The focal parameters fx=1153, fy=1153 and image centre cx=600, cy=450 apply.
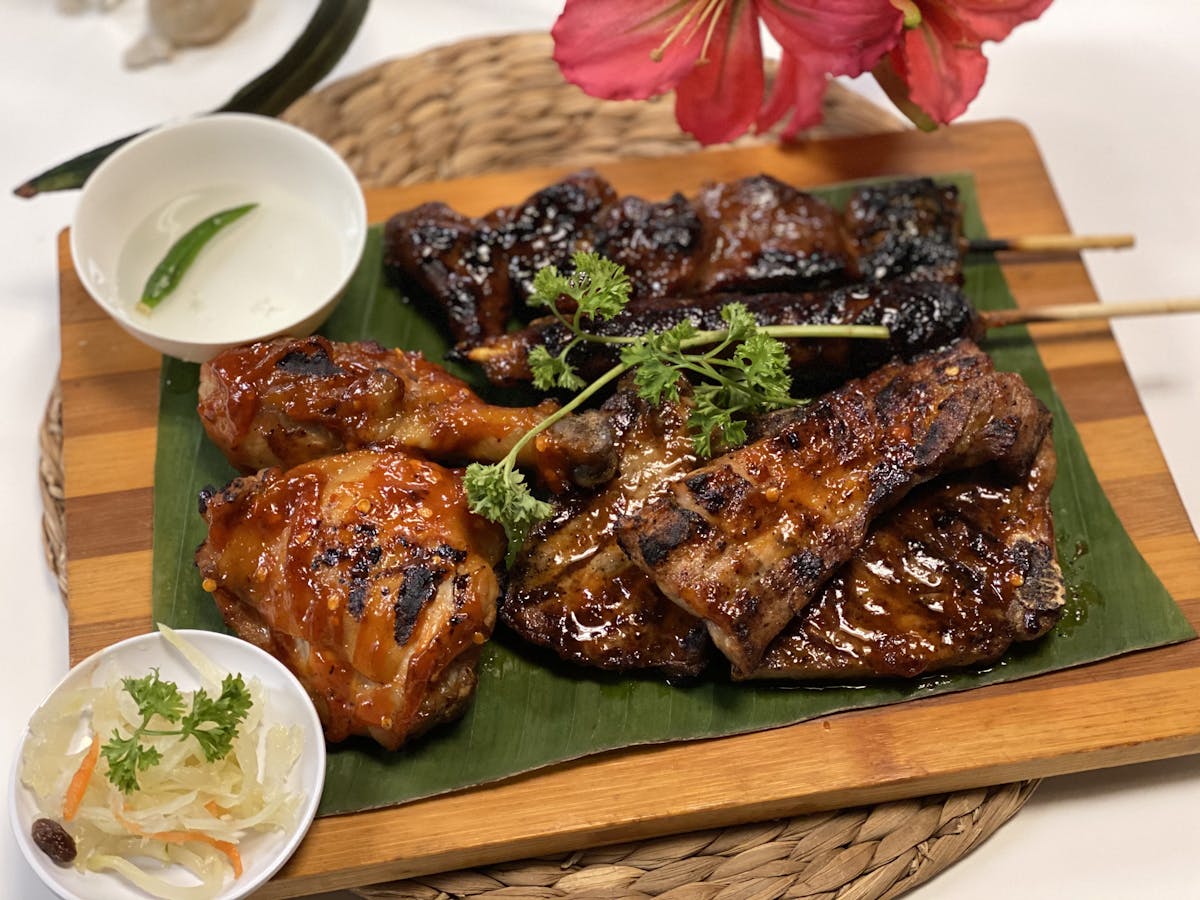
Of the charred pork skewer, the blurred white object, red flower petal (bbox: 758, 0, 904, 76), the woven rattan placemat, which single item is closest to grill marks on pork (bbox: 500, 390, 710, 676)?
the woven rattan placemat

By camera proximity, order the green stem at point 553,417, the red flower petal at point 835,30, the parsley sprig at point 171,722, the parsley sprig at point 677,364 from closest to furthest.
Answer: the parsley sprig at point 171,722
the green stem at point 553,417
the parsley sprig at point 677,364
the red flower petal at point 835,30

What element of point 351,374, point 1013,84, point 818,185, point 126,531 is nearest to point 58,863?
point 126,531

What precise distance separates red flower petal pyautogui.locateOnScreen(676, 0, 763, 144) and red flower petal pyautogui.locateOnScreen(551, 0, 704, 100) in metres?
0.15

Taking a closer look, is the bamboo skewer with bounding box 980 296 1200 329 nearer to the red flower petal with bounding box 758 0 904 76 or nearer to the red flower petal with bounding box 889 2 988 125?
the red flower petal with bounding box 889 2 988 125

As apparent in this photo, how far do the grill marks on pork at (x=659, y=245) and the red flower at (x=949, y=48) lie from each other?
0.50 m

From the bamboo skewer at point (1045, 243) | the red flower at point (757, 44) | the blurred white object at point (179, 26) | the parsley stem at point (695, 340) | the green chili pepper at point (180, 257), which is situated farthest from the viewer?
the blurred white object at point (179, 26)

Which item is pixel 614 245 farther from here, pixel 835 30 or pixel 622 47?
pixel 835 30

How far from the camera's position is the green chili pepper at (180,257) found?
4.98 meters

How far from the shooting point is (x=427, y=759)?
426 cm

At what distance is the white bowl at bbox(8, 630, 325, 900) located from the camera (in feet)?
12.4

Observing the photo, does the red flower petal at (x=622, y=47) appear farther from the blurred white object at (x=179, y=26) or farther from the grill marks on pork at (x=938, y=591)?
the blurred white object at (x=179, y=26)

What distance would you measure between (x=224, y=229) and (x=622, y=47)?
1958 millimetres

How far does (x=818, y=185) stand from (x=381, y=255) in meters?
2.23

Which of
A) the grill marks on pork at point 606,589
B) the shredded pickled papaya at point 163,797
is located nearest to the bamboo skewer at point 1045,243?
the grill marks on pork at point 606,589
